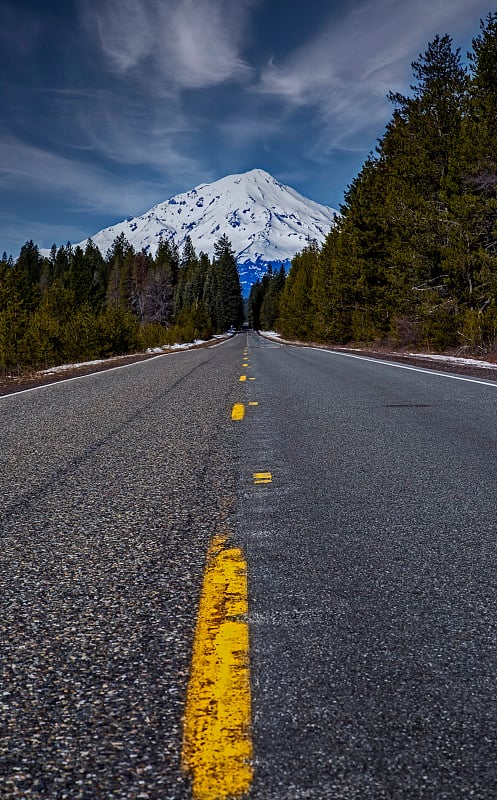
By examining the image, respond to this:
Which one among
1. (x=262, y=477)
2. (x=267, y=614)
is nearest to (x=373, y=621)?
(x=267, y=614)

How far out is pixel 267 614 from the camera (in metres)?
1.88

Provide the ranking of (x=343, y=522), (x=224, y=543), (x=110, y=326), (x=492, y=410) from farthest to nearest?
1. (x=110, y=326)
2. (x=492, y=410)
3. (x=343, y=522)
4. (x=224, y=543)

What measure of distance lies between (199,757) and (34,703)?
467 mm

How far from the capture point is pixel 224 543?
8.45 ft

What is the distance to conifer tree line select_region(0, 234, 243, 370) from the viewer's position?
2867cm

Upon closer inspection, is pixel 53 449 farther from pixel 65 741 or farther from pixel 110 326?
pixel 110 326

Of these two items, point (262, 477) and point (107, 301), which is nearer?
point (262, 477)

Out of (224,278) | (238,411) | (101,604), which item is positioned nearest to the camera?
(101,604)

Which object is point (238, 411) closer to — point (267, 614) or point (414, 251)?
point (267, 614)

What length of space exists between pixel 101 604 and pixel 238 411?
4.80 m

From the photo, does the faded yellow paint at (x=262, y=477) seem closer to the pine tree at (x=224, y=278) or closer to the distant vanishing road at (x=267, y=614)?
the distant vanishing road at (x=267, y=614)

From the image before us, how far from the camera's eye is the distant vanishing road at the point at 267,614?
1.21 meters

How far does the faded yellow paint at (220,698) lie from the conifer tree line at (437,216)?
17.7m

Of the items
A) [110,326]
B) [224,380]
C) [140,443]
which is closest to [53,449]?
[140,443]
